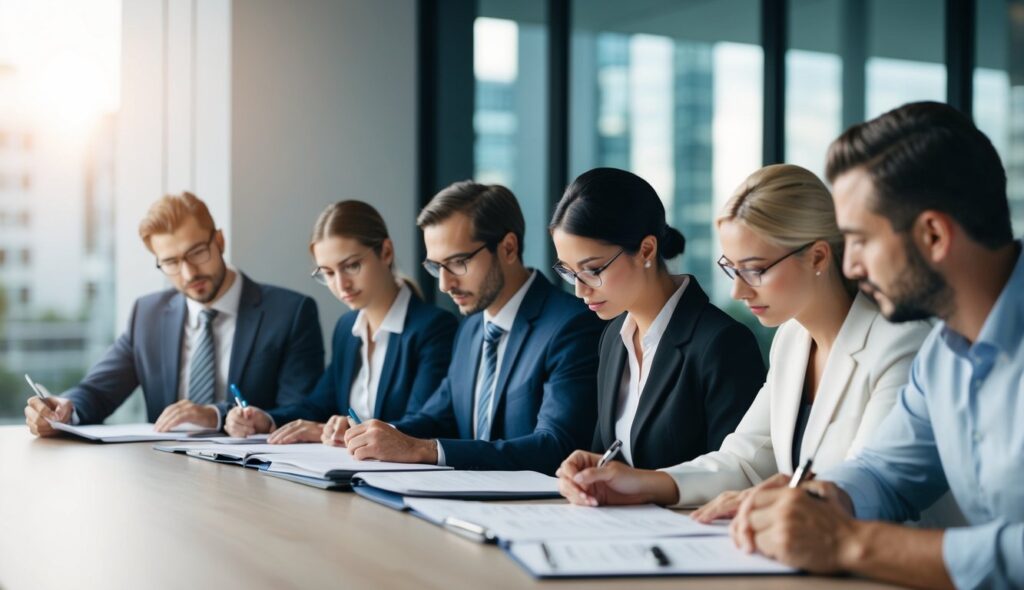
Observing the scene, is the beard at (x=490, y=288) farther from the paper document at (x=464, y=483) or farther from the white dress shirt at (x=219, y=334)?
the white dress shirt at (x=219, y=334)

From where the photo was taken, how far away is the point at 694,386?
270 cm

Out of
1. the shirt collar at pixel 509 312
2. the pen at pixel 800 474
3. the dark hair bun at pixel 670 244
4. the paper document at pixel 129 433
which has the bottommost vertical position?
the paper document at pixel 129 433

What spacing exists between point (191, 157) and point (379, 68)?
40.9 inches

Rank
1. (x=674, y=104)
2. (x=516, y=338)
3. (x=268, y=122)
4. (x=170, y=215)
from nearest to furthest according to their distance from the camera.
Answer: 1. (x=516, y=338)
2. (x=170, y=215)
3. (x=268, y=122)
4. (x=674, y=104)

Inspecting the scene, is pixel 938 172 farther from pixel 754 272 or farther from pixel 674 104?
pixel 674 104

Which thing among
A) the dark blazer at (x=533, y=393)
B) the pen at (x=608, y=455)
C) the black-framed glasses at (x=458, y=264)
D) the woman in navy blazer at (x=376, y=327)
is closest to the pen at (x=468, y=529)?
the pen at (x=608, y=455)

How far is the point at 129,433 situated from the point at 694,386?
1880 mm

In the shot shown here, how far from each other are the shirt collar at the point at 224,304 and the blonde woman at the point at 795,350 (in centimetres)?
242

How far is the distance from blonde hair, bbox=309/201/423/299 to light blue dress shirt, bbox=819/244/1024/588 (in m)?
2.37

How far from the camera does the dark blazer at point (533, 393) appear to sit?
286 cm

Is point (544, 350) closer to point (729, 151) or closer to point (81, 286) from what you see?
point (729, 151)

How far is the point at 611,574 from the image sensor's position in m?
1.52

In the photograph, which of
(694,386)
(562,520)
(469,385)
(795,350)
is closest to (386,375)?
(469,385)

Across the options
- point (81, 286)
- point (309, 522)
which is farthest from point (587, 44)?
point (309, 522)
